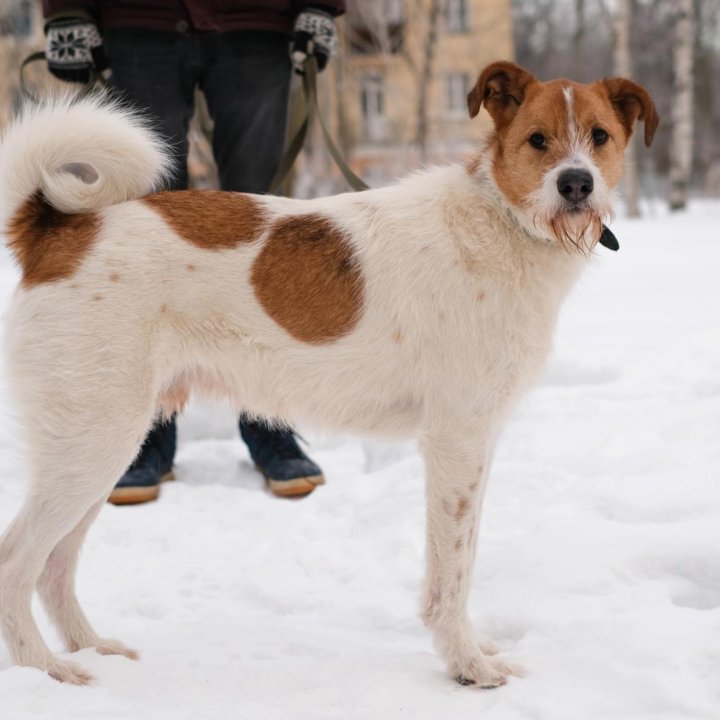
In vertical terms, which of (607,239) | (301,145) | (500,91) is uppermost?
(500,91)

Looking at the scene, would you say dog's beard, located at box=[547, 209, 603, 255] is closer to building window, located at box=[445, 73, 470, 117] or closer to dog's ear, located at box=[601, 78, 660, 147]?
dog's ear, located at box=[601, 78, 660, 147]

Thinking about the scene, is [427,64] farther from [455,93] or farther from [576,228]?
[576,228]

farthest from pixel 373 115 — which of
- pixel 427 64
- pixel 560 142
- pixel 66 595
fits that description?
pixel 66 595

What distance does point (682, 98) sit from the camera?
16406 millimetres

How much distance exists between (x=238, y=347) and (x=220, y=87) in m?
1.53

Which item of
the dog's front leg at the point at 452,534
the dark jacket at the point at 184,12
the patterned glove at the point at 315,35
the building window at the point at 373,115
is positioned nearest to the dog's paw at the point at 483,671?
the dog's front leg at the point at 452,534

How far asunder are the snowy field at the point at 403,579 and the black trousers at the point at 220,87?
663mm

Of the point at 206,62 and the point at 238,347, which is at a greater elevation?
the point at 206,62

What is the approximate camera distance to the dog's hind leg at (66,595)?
2457mm

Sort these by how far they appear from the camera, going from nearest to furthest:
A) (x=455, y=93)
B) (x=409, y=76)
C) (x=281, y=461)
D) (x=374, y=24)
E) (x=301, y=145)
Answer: (x=301, y=145) < (x=281, y=461) < (x=374, y=24) < (x=409, y=76) < (x=455, y=93)

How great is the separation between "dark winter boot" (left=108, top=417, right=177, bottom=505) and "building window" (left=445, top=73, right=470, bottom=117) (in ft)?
73.9

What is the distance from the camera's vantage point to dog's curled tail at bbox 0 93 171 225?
2326 millimetres

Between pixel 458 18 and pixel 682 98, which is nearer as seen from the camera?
pixel 682 98

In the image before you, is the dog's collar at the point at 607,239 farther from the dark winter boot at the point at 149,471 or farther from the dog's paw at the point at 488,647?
the dark winter boot at the point at 149,471
